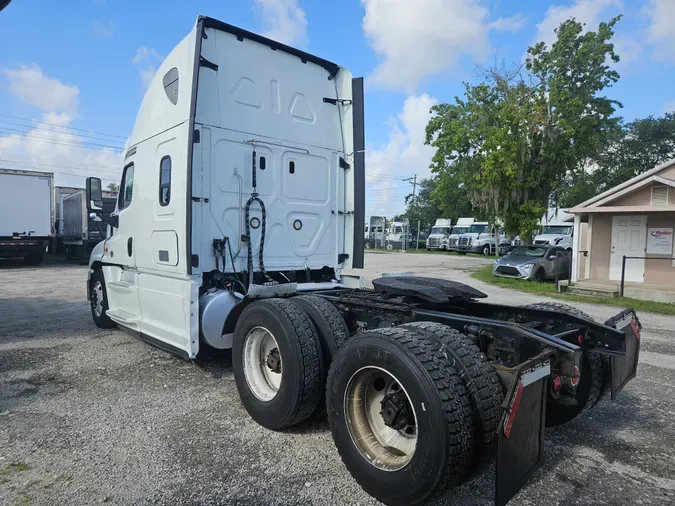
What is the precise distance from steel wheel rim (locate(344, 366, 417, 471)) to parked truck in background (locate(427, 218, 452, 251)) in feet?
125

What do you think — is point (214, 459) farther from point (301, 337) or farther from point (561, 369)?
point (561, 369)

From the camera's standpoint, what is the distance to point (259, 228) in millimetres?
5344

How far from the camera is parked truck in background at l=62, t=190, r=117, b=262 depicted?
66.6ft

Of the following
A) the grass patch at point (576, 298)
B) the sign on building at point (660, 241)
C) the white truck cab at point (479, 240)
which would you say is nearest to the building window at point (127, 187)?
the grass patch at point (576, 298)

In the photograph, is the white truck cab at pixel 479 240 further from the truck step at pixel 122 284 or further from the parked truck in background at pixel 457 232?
the truck step at pixel 122 284

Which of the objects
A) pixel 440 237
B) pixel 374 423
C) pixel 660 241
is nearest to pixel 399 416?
pixel 374 423

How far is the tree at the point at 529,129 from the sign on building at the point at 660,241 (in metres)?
6.77

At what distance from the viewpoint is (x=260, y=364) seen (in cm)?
426

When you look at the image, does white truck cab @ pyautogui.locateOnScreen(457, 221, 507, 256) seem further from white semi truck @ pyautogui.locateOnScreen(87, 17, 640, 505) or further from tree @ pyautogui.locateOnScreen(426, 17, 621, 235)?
white semi truck @ pyautogui.locateOnScreen(87, 17, 640, 505)

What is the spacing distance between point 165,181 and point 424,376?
3757 mm

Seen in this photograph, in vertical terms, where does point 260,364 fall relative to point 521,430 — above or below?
below

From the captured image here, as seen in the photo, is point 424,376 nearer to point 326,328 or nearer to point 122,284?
point 326,328

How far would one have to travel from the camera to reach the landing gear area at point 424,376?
2.50m

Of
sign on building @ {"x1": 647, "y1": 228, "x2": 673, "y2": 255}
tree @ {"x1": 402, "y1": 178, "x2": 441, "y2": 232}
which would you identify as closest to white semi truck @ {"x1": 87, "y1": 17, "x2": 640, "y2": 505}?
sign on building @ {"x1": 647, "y1": 228, "x2": 673, "y2": 255}
